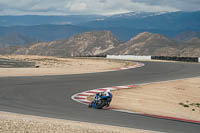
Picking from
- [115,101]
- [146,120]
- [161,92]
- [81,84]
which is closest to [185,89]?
[161,92]

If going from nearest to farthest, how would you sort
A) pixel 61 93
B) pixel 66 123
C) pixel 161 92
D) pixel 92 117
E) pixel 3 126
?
1. pixel 3 126
2. pixel 66 123
3. pixel 92 117
4. pixel 61 93
5. pixel 161 92

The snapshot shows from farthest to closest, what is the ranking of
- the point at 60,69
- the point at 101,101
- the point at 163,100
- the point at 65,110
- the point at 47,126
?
the point at 60,69 → the point at 163,100 → the point at 101,101 → the point at 65,110 → the point at 47,126

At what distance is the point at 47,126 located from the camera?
991cm

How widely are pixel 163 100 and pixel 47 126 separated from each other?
8591 mm

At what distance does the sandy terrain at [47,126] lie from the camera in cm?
943

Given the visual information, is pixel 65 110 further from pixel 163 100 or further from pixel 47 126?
pixel 163 100

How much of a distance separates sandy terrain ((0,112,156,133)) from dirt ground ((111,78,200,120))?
12.7ft

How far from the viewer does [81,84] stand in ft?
71.3

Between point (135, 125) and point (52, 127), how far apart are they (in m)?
2.43

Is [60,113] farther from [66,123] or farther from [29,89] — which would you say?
[29,89]

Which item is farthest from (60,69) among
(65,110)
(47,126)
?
(47,126)

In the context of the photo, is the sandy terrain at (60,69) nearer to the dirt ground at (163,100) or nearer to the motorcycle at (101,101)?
the dirt ground at (163,100)

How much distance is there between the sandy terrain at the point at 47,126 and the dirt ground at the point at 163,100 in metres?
3.86

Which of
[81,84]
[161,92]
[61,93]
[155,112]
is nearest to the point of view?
[155,112]
